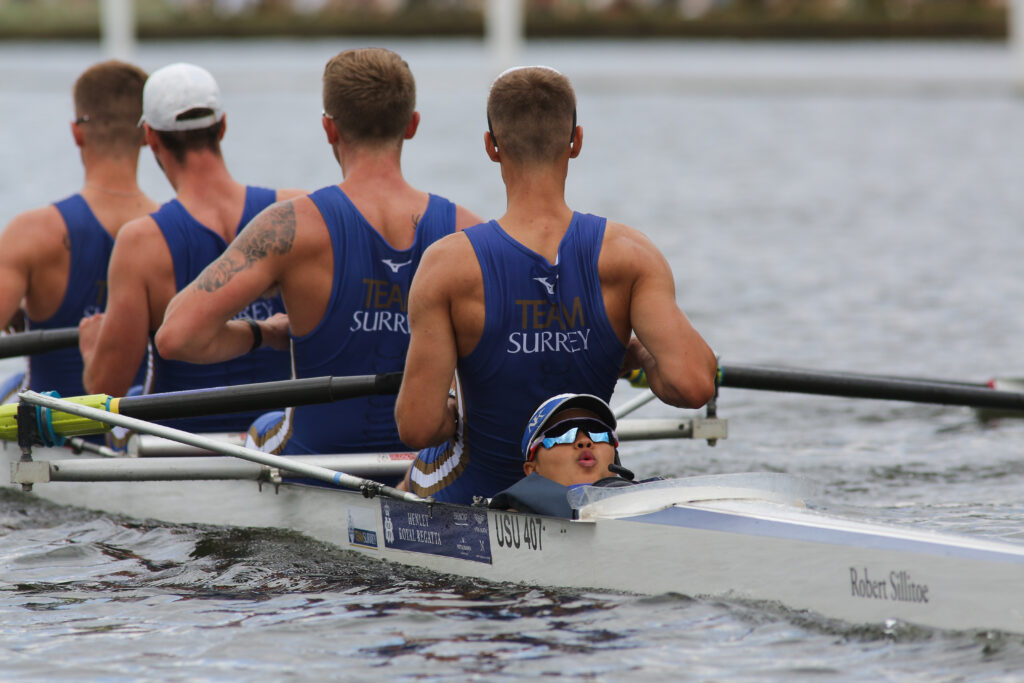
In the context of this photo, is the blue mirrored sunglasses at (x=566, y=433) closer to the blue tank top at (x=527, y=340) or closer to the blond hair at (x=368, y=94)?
the blue tank top at (x=527, y=340)

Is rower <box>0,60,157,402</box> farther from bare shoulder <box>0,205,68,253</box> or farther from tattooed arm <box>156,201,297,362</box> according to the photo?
tattooed arm <box>156,201,297,362</box>

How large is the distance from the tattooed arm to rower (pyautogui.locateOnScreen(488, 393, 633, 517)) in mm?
1174

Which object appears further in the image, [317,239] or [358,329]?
[358,329]

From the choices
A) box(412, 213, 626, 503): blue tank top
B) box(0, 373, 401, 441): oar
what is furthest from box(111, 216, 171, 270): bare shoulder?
box(412, 213, 626, 503): blue tank top

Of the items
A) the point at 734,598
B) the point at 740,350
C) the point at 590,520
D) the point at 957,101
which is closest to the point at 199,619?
the point at 590,520

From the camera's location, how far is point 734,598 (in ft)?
16.3

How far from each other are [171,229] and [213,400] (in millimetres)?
861

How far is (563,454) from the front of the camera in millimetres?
5191

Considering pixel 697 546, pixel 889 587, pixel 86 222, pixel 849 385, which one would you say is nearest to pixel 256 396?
pixel 86 222

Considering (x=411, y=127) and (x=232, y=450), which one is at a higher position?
(x=411, y=127)

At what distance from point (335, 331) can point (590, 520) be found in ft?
4.50

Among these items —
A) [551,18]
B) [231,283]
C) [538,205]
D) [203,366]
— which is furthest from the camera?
[551,18]

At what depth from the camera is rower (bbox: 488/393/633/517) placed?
5.18 meters

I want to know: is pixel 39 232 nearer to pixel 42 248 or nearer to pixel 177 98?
pixel 42 248
